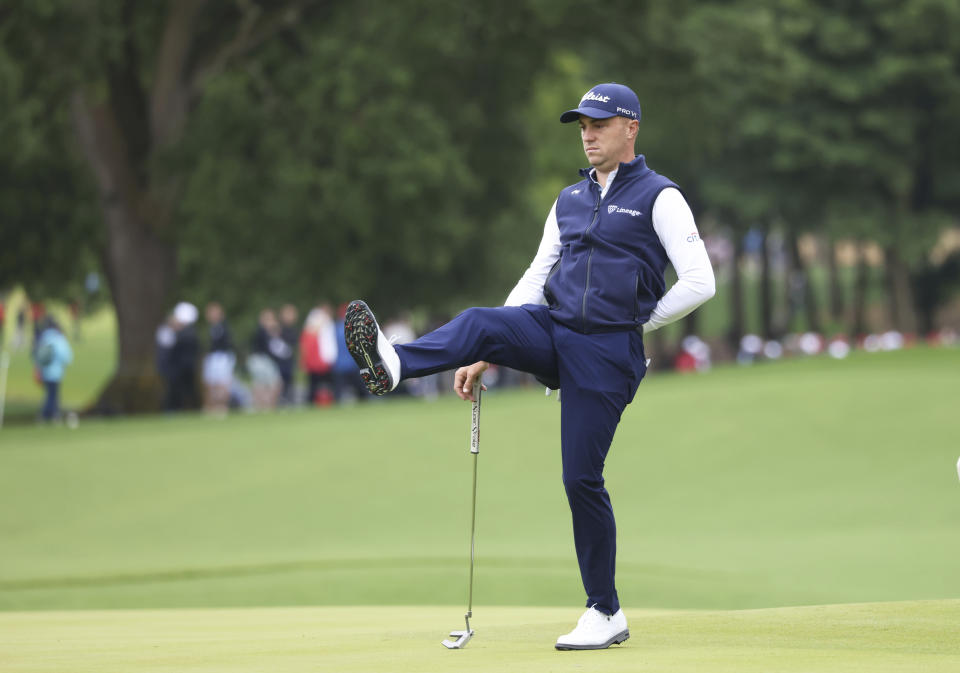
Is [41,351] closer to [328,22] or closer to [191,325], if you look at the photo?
[191,325]

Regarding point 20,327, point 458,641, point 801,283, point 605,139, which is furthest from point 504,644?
point 801,283

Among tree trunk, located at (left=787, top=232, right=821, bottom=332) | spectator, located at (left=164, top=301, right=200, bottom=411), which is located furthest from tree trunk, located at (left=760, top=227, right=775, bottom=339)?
spectator, located at (left=164, top=301, right=200, bottom=411)

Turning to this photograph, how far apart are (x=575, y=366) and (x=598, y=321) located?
0.70 feet

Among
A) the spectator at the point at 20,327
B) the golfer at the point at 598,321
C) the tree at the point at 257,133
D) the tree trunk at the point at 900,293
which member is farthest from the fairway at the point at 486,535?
the tree trunk at the point at 900,293

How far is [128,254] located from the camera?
28.9 meters

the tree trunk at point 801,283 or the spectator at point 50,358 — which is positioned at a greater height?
the tree trunk at point 801,283

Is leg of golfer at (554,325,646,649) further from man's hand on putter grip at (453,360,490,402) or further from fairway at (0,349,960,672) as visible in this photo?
man's hand on putter grip at (453,360,490,402)

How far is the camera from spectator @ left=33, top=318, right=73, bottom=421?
80.7 feet

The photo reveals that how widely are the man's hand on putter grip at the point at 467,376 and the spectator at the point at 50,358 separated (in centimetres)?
1958

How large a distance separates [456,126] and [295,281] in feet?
17.8

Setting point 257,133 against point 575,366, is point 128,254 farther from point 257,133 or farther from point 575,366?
point 575,366

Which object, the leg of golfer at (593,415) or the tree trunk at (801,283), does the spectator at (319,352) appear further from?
the tree trunk at (801,283)

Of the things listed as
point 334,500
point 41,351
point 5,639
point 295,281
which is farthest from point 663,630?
point 295,281

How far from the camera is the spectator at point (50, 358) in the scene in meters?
24.6
